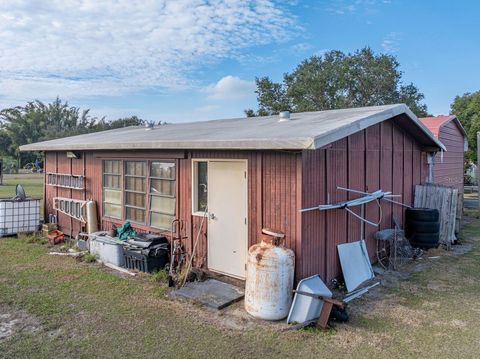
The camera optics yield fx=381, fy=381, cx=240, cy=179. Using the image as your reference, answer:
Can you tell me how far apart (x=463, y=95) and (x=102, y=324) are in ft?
94.8

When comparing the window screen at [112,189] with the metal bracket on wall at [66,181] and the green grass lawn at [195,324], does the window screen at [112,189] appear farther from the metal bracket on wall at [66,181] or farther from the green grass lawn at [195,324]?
the green grass lawn at [195,324]

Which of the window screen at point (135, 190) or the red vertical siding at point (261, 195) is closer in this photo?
the red vertical siding at point (261, 195)

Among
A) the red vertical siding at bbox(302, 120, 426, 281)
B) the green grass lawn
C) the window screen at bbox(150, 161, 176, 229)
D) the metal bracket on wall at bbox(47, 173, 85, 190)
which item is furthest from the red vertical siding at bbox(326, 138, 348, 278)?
the metal bracket on wall at bbox(47, 173, 85, 190)

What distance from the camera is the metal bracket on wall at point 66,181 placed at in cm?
852

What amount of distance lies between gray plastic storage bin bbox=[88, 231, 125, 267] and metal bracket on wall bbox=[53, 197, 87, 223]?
1323 mm

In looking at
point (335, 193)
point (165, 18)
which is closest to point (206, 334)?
point (335, 193)

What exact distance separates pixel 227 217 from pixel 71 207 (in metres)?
4.78

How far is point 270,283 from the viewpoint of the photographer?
4.45 m

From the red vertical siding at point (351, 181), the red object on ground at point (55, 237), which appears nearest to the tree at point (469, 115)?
the red vertical siding at point (351, 181)

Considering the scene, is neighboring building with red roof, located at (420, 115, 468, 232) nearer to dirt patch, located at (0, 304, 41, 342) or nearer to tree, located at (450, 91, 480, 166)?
tree, located at (450, 91, 480, 166)

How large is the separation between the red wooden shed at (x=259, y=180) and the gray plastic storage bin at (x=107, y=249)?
59cm

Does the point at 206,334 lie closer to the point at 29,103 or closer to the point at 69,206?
the point at 69,206

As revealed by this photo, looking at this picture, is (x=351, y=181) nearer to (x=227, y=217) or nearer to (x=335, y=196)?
(x=335, y=196)

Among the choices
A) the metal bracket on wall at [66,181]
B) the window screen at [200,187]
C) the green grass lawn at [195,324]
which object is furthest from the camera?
the metal bracket on wall at [66,181]
